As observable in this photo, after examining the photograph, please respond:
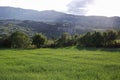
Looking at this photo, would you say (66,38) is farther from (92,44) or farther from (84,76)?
(84,76)

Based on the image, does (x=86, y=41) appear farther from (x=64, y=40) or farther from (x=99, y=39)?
(x=64, y=40)

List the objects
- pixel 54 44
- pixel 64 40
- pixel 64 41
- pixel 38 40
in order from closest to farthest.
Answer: pixel 38 40, pixel 54 44, pixel 64 41, pixel 64 40

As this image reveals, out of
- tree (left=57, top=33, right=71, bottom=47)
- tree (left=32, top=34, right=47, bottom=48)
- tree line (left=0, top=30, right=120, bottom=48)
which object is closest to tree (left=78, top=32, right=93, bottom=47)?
tree line (left=0, top=30, right=120, bottom=48)

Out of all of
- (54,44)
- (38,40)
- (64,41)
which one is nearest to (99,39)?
(64,41)

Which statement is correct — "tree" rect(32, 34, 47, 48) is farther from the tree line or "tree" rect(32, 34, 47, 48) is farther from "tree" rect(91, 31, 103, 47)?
"tree" rect(91, 31, 103, 47)

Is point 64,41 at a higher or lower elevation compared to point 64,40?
lower

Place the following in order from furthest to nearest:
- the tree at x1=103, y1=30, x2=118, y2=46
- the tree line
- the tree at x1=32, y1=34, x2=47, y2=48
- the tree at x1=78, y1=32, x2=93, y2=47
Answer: the tree at x1=32, y1=34, x2=47, y2=48, the tree at x1=103, y1=30, x2=118, y2=46, the tree at x1=78, y1=32, x2=93, y2=47, the tree line

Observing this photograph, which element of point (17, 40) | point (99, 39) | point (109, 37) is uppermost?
point (109, 37)

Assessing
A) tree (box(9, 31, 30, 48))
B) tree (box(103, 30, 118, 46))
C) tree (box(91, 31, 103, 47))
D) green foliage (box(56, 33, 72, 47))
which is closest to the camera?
tree (box(9, 31, 30, 48))

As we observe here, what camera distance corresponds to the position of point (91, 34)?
98.8m

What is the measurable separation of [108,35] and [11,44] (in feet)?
121

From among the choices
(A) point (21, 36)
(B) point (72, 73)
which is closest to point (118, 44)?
(A) point (21, 36)

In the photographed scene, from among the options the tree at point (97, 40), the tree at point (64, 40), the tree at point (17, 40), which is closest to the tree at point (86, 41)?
the tree at point (97, 40)

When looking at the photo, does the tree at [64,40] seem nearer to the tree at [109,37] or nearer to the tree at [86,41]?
the tree at [86,41]
